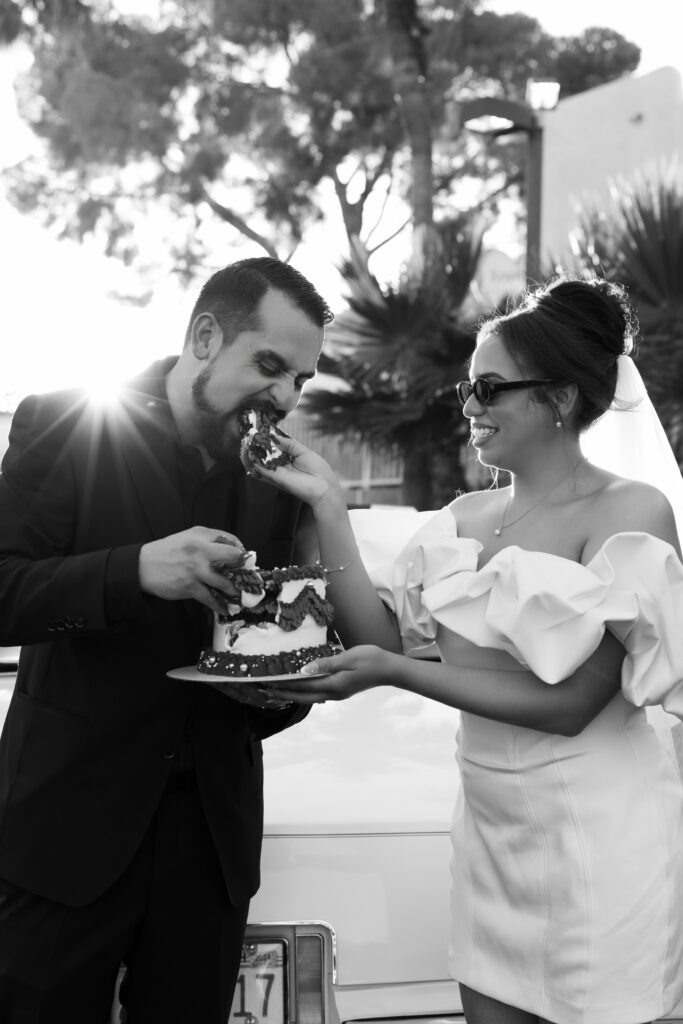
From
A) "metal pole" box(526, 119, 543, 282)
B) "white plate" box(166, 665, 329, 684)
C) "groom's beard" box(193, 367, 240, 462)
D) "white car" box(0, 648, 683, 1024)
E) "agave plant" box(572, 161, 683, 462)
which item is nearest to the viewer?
"white plate" box(166, 665, 329, 684)

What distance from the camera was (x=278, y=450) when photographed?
87.7 inches

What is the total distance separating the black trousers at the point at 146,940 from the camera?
79.0 inches

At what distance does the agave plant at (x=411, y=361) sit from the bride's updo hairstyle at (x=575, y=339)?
23.6ft

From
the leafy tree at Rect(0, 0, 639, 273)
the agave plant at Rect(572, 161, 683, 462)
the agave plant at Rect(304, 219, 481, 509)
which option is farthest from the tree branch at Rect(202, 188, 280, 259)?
the agave plant at Rect(572, 161, 683, 462)

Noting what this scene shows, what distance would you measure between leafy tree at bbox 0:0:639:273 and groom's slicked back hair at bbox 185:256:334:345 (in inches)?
636

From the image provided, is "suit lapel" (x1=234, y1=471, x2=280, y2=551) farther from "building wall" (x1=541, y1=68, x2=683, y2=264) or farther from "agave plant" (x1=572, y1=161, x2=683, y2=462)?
"building wall" (x1=541, y1=68, x2=683, y2=264)

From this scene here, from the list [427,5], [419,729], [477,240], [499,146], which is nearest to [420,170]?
[427,5]

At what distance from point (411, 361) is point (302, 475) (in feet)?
25.6

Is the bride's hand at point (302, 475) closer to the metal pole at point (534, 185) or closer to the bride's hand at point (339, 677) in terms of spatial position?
the bride's hand at point (339, 677)

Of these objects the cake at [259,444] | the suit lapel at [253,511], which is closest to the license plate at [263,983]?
the suit lapel at [253,511]

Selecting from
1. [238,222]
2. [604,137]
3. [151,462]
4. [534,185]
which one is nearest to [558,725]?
[151,462]

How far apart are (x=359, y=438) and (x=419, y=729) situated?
28.0 ft

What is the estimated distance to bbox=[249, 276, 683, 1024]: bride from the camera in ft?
6.71

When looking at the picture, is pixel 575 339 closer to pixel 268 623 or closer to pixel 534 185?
pixel 268 623
